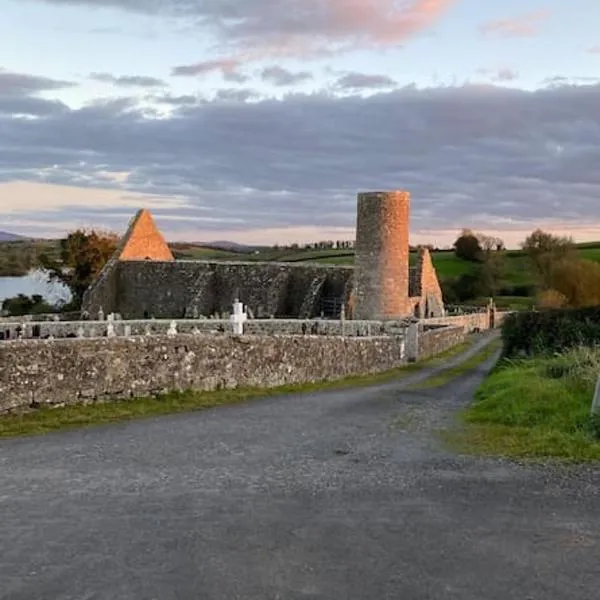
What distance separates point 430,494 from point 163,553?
10.4 feet

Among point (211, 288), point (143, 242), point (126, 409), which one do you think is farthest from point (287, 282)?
point (126, 409)

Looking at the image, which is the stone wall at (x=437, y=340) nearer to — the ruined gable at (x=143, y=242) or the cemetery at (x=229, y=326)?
the cemetery at (x=229, y=326)

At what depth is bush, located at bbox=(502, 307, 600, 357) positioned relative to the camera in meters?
23.8

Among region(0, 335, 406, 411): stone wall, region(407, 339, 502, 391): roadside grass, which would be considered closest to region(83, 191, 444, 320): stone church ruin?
region(407, 339, 502, 391): roadside grass

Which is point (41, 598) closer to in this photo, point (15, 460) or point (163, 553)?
point (163, 553)

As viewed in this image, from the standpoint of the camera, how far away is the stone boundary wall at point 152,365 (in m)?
13.3

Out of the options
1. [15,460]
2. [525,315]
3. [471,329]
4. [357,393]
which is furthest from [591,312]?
[471,329]

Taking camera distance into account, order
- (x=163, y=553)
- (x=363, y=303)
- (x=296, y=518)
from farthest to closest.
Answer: (x=363, y=303) < (x=296, y=518) < (x=163, y=553)

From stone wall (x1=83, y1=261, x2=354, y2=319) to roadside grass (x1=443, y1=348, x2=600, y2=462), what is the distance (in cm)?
2768

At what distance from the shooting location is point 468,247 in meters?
A: 89.3

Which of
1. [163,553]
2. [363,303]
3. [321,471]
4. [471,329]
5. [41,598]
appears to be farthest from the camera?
[471,329]

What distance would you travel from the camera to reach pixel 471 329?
5409cm

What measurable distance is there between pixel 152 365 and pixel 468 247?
77349mm

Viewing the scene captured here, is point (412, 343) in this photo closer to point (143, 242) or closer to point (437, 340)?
point (437, 340)
